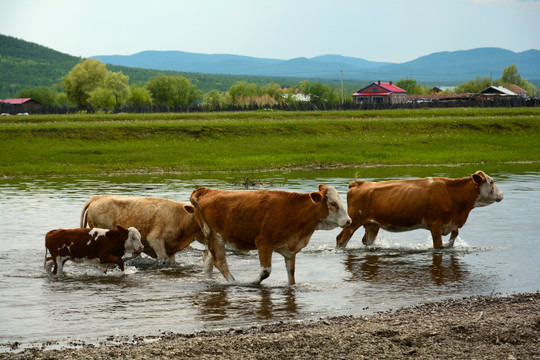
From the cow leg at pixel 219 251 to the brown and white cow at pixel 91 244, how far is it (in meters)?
1.69

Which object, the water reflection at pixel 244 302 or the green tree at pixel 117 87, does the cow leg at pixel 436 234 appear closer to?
the water reflection at pixel 244 302

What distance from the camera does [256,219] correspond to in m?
13.1

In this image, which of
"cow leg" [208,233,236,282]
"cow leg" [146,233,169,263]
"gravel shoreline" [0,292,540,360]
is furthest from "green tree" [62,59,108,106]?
"gravel shoreline" [0,292,540,360]

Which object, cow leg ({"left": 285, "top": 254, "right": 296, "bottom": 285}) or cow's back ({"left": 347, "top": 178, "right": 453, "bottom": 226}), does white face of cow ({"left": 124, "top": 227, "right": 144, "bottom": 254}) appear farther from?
cow's back ({"left": 347, "top": 178, "right": 453, "bottom": 226})

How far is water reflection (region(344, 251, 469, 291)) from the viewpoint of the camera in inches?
543

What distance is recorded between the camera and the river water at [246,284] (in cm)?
1105

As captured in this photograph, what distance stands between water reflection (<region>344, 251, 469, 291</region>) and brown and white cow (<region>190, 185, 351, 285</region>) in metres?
1.60

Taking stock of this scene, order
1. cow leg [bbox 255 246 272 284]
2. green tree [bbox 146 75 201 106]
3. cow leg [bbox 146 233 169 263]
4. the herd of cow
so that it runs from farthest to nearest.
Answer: green tree [bbox 146 75 201 106] → cow leg [bbox 146 233 169 263] → the herd of cow → cow leg [bbox 255 246 272 284]

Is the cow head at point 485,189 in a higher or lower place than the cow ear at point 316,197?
lower

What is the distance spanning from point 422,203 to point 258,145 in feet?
103

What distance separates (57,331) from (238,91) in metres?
167

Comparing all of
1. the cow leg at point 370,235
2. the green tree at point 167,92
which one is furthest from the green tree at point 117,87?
the cow leg at point 370,235

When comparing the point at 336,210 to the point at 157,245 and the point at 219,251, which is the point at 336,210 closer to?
the point at 219,251

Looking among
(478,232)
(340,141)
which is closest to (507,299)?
(478,232)
